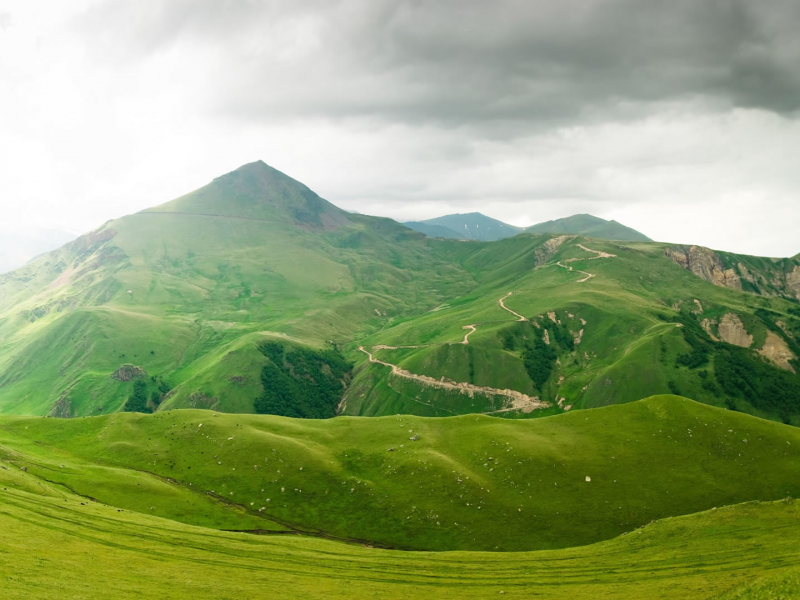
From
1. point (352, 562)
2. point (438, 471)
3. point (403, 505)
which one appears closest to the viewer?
point (352, 562)

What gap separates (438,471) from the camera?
392ft

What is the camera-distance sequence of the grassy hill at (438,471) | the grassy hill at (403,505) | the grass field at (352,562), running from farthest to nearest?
the grassy hill at (438,471) < the grassy hill at (403,505) < the grass field at (352,562)

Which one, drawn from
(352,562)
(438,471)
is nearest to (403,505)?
(438,471)

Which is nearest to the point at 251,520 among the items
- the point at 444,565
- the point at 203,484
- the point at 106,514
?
the point at 203,484

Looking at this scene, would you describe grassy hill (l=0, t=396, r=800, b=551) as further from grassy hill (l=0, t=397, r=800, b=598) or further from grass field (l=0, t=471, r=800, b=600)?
grass field (l=0, t=471, r=800, b=600)

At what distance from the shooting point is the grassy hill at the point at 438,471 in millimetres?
106312

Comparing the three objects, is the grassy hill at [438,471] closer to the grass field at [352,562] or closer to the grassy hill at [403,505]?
the grassy hill at [403,505]

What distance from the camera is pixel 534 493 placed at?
111688 mm

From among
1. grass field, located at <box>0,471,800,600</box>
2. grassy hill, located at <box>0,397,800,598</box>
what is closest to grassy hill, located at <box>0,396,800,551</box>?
grassy hill, located at <box>0,397,800,598</box>

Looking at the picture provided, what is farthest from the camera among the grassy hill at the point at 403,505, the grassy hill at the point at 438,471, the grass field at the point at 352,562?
the grassy hill at the point at 438,471

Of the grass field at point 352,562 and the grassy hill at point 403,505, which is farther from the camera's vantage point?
the grassy hill at point 403,505

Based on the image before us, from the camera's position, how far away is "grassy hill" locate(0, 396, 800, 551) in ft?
349

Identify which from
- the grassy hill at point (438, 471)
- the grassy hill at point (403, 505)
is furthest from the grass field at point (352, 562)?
the grassy hill at point (438, 471)

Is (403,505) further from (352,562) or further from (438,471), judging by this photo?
(352,562)
